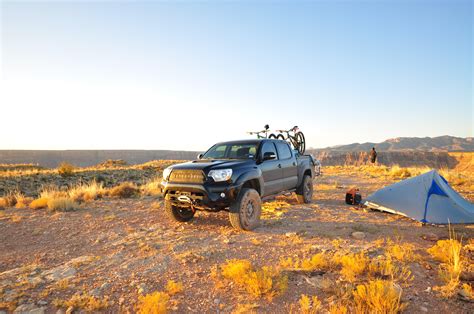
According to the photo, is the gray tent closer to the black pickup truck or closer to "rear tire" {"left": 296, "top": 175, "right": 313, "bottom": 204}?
"rear tire" {"left": 296, "top": 175, "right": 313, "bottom": 204}

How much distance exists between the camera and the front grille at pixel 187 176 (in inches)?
231

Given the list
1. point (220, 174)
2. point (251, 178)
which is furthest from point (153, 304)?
point (251, 178)

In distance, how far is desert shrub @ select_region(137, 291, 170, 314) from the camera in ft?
9.87

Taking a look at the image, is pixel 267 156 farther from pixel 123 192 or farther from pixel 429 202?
pixel 123 192

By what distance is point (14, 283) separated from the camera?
12.5 feet

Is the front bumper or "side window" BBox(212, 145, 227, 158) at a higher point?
"side window" BBox(212, 145, 227, 158)

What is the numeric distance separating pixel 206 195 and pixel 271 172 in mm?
2236

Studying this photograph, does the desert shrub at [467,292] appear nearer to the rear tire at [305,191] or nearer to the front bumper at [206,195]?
the front bumper at [206,195]

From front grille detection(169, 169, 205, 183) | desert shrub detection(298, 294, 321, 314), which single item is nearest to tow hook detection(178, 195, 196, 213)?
front grille detection(169, 169, 205, 183)

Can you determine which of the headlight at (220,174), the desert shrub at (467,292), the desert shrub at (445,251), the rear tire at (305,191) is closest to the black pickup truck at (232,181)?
the headlight at (220,174)

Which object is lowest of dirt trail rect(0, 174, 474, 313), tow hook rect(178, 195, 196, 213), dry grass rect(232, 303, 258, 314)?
dirt trail rect(0, 174, 474, 313)

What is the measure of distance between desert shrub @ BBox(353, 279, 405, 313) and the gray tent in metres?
4.00

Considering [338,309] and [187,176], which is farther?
[187,176]

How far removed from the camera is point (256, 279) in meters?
3.55
